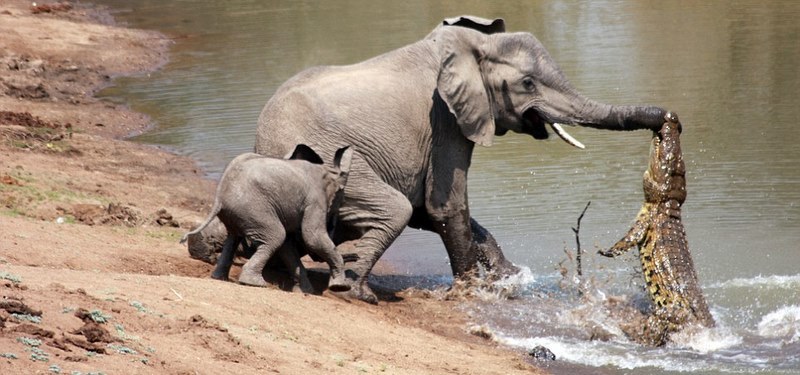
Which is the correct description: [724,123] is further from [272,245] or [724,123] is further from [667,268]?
[272,245]

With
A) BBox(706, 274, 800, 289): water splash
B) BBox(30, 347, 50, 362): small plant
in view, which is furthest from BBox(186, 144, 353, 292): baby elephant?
BBox(706, 274, 800, 289): water splash

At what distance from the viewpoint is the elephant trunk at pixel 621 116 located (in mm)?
10969

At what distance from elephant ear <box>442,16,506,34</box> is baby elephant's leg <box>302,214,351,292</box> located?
2.33 metres

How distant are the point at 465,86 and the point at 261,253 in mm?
2251

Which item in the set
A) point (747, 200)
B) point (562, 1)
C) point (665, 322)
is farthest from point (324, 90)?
point (562, 1)

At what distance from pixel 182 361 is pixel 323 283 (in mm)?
4011

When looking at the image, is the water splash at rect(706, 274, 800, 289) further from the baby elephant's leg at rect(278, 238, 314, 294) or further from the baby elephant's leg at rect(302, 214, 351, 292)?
the baby elephant's leg at rect(278, 238, 314, 294)

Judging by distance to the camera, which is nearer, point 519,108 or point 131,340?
point 131,340

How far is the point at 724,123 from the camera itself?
18.3 meters

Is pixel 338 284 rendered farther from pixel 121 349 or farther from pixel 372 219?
pixel 121 349

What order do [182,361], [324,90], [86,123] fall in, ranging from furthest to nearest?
[86,123] < [324,90] < [182,361]

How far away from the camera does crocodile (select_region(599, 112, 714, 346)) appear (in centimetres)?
1054

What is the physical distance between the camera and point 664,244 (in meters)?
10.8

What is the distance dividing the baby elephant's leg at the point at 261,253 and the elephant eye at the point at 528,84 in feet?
8.21
